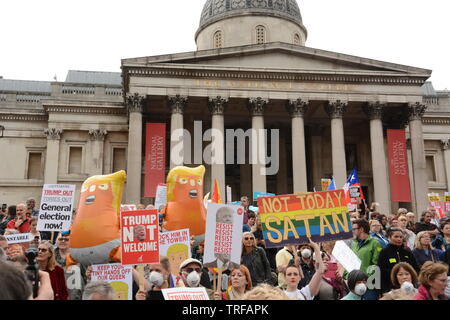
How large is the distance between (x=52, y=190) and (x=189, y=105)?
19276 millimetres

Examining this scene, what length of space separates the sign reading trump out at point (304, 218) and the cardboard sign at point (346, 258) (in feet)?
0.66

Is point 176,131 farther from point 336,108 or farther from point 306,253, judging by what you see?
point 306,253

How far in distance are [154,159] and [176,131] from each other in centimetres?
194

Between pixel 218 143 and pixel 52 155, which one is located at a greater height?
pixel 52 155

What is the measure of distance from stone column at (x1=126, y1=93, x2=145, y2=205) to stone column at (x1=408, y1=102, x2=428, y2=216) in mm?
15743

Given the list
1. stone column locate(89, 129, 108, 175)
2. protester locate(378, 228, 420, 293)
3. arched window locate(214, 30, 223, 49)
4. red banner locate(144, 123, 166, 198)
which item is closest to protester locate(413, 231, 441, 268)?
protester locate(378, 228, 420, 293)

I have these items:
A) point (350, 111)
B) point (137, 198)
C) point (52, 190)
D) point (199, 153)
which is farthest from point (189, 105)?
point (52, 190)

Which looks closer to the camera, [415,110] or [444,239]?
[444,239]

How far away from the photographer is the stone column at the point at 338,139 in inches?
1076

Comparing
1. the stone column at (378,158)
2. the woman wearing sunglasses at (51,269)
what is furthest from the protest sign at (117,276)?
the stone column at (378,158)

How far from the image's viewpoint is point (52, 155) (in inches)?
1220

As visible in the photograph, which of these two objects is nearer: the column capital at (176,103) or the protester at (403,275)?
the protester at (403,275)

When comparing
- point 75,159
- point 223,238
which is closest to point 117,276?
point 223,238

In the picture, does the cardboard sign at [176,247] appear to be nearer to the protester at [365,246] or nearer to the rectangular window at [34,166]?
the protester at [365,246]
